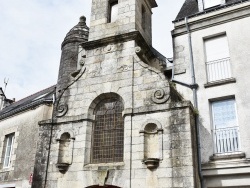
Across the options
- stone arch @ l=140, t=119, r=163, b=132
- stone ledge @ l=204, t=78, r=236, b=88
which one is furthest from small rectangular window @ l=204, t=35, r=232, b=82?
stone arch @ l=140, t=119, r=163, b=132

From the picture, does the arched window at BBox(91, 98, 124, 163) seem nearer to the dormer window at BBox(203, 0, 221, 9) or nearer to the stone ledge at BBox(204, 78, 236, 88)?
the stone ledge at BBox(204, 78, 236, 88)

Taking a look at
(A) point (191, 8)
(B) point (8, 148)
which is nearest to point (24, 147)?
(B) point (8, 148)

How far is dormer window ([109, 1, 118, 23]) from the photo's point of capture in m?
11.2

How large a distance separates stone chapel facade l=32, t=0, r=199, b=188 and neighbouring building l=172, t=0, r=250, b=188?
67 centimetres

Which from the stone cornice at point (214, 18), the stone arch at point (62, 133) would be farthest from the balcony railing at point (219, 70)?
the stone arch at point (62, 133)

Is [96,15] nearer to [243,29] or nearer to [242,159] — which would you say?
[243,29]

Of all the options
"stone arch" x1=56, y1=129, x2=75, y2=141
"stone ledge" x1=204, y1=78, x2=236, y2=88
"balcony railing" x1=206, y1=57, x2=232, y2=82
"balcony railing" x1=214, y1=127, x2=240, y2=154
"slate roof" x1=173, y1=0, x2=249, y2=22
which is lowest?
"balcony railing" x1=214, y1=127, x2=240, y2=154

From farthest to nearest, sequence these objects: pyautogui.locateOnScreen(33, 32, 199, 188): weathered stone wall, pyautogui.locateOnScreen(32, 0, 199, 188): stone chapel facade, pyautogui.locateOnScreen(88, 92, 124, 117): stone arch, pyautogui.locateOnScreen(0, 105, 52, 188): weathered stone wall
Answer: pyautogui.locateOnScreen(0, 105, 52, 188): weathered stone wall → pyautogui.locateOnScreen(88, 92, 124, 117): stone arch → pyautogui.locateOnScreen(32, 0, 199, 188): stone chapel facade → pyautogui.locateOnScreen(33, 32, 199, 188): weathered stone wall

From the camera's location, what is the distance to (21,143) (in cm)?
1284

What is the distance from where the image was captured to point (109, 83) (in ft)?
31.9

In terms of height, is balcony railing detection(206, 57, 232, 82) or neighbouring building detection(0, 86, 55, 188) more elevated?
balcony railing detection(206, 57, 232, 82)

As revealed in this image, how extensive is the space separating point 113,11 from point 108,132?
463 centimetres

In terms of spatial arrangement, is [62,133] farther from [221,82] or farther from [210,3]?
[210,3]

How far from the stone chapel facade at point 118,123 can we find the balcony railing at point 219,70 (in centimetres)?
136
